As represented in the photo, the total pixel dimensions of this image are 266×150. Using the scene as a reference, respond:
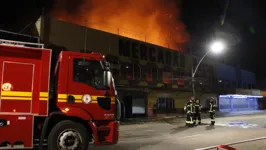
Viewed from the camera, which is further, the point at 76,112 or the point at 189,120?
the point at 189,120

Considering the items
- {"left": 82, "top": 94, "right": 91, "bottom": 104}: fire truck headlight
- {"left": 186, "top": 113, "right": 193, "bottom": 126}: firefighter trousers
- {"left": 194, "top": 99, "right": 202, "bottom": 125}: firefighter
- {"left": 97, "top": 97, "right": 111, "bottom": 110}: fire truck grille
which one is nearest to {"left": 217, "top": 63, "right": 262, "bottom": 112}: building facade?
{"left": 194, "top": 99, "right": 202, "bottom": 125}: firefighter

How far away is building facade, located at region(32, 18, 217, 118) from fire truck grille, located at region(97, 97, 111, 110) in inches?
523

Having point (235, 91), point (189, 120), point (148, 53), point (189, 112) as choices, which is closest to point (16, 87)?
point (189, 112)

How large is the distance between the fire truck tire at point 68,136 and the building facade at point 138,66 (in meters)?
13.6

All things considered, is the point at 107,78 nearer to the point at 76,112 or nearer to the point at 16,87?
the point at 76,112

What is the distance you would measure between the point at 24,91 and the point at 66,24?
15.9 m

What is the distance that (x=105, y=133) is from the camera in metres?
7.20

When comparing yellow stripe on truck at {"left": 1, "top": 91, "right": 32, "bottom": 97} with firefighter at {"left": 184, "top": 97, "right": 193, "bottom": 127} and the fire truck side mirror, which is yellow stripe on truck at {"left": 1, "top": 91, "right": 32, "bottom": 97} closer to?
the fire truck side mirror

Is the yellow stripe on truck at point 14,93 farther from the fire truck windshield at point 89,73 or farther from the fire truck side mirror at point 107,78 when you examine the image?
the fire truck side mirror at point 107,78

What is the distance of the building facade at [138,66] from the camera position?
2155 centimetres

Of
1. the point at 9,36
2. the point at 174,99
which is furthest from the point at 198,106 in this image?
the point at 174,99

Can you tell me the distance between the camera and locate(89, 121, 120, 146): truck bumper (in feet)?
23.2

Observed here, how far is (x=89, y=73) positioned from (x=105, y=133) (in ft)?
5.06

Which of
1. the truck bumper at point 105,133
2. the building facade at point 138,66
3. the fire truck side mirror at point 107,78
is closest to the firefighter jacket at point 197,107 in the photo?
the building facade at point 138,66
